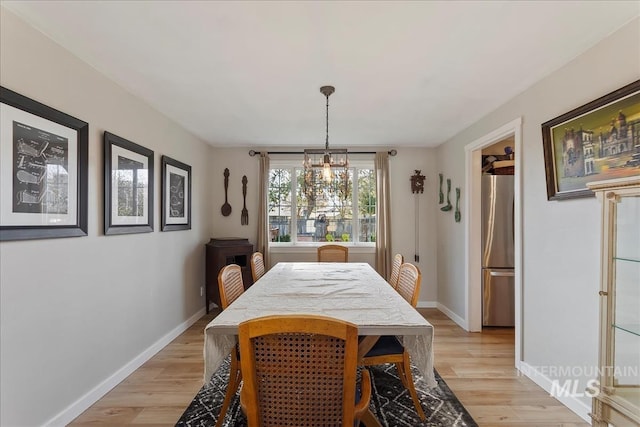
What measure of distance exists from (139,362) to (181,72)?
Answer: 2430mm

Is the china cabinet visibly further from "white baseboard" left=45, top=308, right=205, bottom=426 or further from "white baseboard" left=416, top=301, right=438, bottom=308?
"white baseboard" left=416, top=301, right=438, bottom=308

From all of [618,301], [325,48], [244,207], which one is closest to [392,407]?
[618,301]

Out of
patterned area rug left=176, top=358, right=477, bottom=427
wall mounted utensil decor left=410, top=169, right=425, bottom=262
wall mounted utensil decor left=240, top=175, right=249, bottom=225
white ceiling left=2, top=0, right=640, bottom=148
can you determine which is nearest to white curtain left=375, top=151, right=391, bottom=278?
wall mounted utensil decor left=410, top=169, right=425, bottom=262

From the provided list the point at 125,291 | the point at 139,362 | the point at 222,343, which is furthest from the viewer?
the point at 139,362

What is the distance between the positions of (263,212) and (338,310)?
9.92ft

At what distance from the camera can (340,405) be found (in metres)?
1.19

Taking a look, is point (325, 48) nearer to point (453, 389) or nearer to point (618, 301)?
point (618, 301)

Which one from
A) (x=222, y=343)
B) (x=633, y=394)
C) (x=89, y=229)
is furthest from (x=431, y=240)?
(x=89, y=229)

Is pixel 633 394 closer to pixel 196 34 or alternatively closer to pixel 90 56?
pixel 196 34

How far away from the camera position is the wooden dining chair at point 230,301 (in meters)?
1.97

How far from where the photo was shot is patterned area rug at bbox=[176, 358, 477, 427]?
208 centimetres

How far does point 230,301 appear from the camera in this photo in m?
2.12

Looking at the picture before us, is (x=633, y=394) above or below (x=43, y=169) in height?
below

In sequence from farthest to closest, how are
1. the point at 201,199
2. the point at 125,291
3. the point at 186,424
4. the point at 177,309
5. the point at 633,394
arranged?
the point at 201,199 → the point at 177,309 → the point at 125,291 → the point at 186,424 → the point at 633,394
